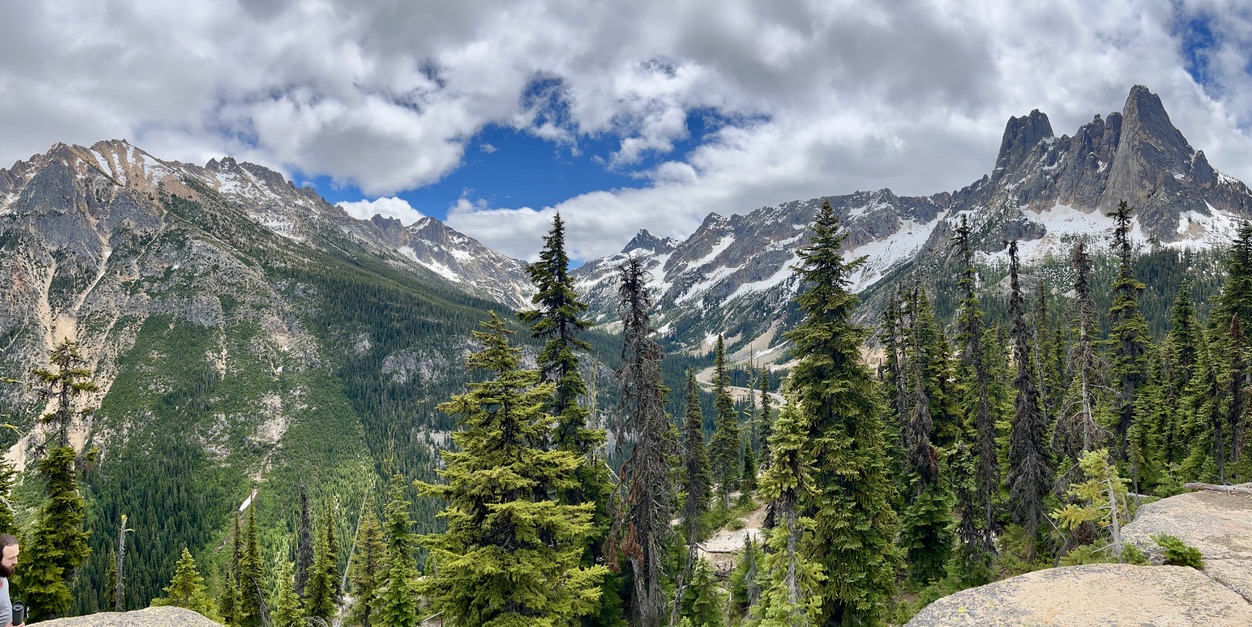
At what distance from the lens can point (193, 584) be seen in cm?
3825

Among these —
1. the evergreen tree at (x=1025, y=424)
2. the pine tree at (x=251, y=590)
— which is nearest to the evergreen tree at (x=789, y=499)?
the evergreen tree at (x=1025, y=424)

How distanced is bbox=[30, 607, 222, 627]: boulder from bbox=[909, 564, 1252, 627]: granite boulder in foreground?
14072mm

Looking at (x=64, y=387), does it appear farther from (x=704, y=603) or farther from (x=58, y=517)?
(x=704, y=603)

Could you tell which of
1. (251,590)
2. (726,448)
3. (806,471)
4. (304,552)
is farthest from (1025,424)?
(304,552)

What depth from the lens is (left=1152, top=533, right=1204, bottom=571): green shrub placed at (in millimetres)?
9359

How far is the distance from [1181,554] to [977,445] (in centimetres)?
2161

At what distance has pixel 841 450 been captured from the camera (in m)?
18.2

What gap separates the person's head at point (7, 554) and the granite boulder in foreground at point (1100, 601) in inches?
544

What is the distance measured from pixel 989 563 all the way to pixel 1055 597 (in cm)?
2126

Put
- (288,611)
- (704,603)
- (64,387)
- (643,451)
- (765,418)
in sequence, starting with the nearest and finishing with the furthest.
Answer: (643,451) → (64,387) → (704,603) → (288,611) → (765,418)

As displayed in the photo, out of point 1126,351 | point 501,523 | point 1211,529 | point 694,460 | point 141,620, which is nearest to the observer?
point 141,620

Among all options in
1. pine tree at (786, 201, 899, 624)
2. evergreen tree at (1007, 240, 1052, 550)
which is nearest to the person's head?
pine tree at (786, 201, 899, 624)

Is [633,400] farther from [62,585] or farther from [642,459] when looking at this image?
[62,585]

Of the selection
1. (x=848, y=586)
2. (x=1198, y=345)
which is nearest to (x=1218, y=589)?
(x=848, y=586)
